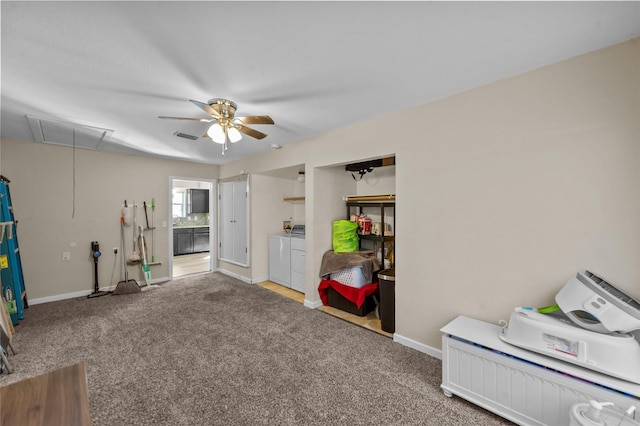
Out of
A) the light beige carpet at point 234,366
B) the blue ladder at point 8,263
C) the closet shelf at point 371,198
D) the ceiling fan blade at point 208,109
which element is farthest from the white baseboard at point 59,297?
the closet shelf at point 371,198

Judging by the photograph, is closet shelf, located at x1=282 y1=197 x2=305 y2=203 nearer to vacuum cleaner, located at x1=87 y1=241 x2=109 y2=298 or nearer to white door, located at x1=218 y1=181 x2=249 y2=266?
white door, located at x1=218 y1=181 x2=249 y2=266

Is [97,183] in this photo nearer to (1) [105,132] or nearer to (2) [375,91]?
(1) [105,132]

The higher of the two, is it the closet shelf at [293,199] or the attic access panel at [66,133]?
the attic access panel at [66,133]

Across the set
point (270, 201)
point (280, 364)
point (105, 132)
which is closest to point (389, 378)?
point (280, 364)

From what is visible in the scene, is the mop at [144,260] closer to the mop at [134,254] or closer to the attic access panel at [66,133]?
the mop at [134,254]

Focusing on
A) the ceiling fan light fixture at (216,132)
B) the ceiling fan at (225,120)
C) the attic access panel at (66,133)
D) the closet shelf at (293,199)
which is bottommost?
the closet shelf at (293,199)

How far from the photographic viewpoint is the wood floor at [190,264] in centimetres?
558

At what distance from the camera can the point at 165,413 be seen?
1744 millimetres

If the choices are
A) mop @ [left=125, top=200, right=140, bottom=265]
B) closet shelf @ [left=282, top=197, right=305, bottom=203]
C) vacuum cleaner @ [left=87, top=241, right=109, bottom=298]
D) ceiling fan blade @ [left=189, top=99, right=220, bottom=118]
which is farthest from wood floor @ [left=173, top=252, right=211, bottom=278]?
ceiling fan blade @ [left=189, top=99, right=220, bottom=118]

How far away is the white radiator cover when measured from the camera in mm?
1395

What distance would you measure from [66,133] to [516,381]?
5125mm

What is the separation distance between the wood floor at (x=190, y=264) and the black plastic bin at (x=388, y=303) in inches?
164

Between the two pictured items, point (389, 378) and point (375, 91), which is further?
point (375, 91)

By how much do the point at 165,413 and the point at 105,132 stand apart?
324cm
